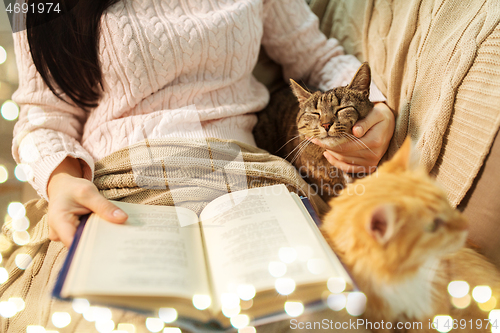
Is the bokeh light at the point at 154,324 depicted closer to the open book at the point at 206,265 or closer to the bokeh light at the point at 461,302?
the open book at the point at 206,265

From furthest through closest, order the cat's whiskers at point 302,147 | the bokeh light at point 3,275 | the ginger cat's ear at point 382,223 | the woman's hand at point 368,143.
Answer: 1. the cat's whiskers at point 302,147
2. the woman's hand at point 368,143
3. the bokeh light at point 3,275
4. the ginger cat's ear at point 382,223

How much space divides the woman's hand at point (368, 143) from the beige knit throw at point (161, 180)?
5.4 inches

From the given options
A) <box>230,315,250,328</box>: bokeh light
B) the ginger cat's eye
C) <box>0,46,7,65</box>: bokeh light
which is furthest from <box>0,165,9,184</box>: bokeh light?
the ginger cat's eye

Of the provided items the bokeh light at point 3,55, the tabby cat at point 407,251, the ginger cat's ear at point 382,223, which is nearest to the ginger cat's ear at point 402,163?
the tabby cat at point 407,251

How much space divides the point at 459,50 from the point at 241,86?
59 centimetres

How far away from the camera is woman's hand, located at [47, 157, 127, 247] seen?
490 mm

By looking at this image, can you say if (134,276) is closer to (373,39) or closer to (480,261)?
(480,261)

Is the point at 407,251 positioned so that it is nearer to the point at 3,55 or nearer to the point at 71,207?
the point at 71,207

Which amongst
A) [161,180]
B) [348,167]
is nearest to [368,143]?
[348,167]

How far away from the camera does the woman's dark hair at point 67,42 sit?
0.70 meters

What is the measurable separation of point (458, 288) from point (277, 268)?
0.88 ft

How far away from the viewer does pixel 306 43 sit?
3.22ft

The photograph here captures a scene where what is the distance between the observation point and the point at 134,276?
383 mm

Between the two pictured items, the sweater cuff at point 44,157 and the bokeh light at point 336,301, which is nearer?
the bokeh light at point 336,301
